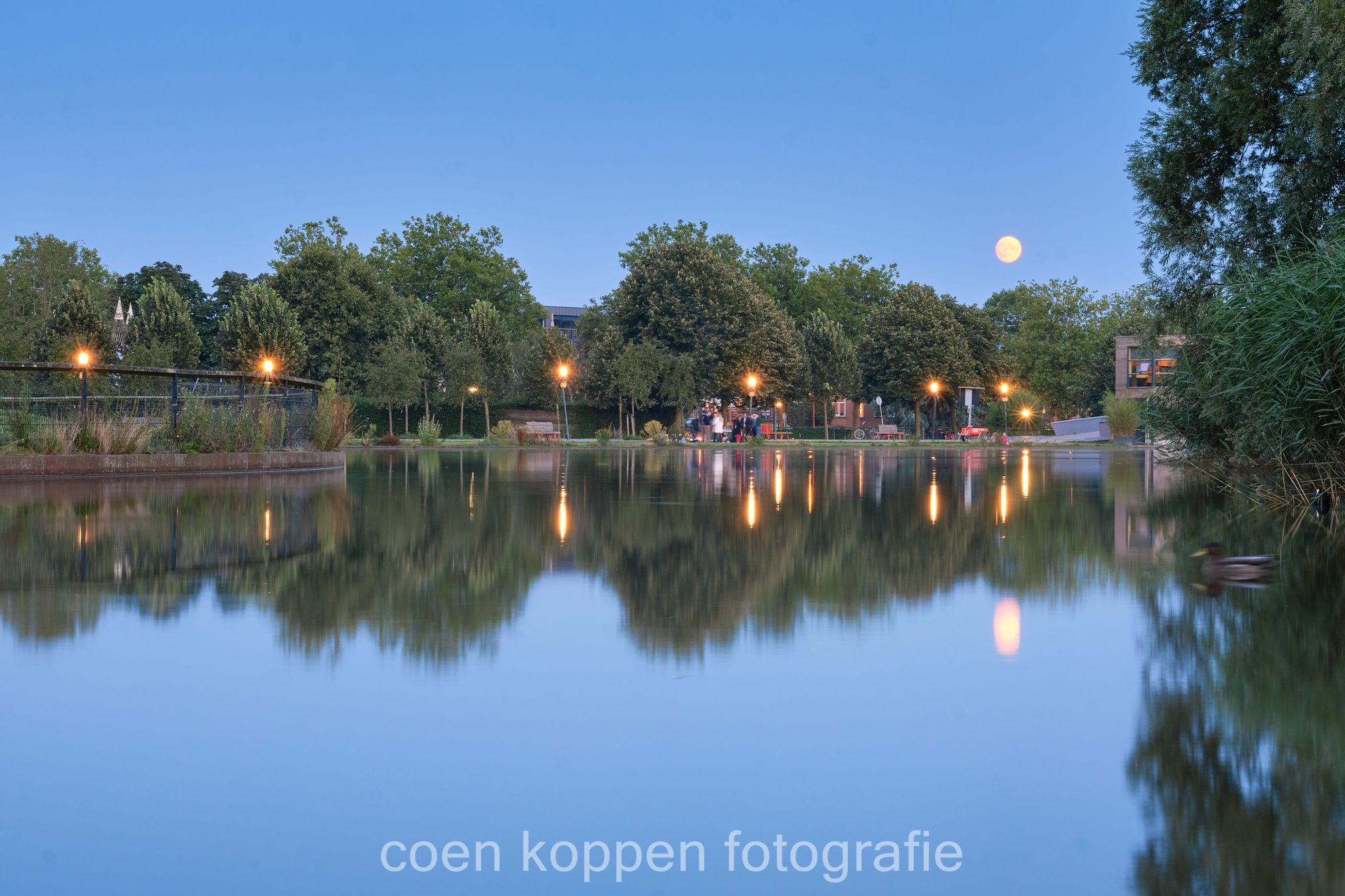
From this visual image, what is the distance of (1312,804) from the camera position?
11.6 feet

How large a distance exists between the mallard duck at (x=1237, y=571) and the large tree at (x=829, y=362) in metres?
70.1

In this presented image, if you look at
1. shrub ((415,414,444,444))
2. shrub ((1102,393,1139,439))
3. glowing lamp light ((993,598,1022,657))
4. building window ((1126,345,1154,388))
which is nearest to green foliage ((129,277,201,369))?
shrub ((415,414,444,444))

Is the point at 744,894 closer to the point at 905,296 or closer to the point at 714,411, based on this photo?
the point at 714,411

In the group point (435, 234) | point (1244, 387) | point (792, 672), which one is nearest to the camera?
point (792, 672)

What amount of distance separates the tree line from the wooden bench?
365cm

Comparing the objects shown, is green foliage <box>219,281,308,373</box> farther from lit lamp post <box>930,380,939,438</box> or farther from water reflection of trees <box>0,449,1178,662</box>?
water reflection of trees <box>0,449,1178,662</box>

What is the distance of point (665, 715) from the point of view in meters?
4.63

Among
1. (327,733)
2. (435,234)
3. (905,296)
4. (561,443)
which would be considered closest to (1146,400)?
(327,733)

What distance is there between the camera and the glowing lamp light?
240 inches

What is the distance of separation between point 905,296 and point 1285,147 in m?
65.4

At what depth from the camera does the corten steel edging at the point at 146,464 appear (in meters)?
21.0

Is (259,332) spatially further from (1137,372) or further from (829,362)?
(1137,372)

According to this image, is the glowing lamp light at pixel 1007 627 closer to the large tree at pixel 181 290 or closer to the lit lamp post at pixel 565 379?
the lit lamp post at pixel 565 379

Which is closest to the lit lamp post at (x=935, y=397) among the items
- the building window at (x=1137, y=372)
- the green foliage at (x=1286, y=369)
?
the building window at (x=1137, y=372)
